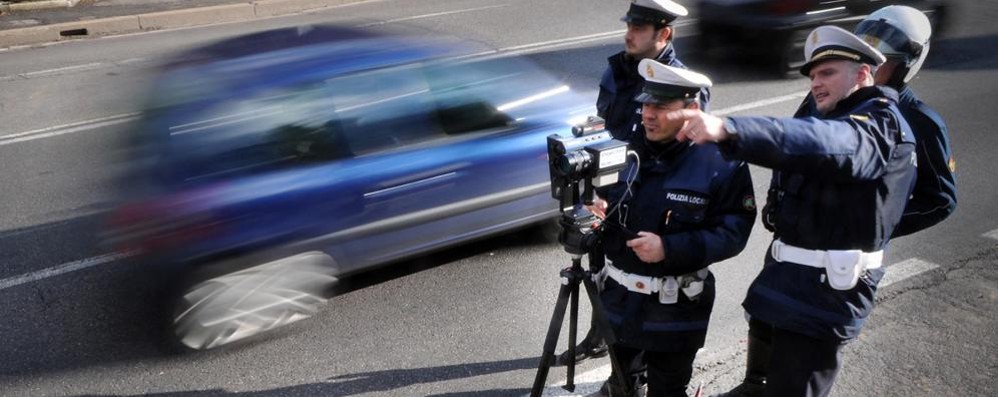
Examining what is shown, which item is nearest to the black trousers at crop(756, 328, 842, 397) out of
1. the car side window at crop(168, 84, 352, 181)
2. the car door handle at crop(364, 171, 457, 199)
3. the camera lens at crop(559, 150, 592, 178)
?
the camera lens at crop(559, 150, 592, 178)

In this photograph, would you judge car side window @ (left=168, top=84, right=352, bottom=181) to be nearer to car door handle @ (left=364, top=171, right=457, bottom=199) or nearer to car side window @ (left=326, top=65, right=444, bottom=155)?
car side window @ (left=326, top=65, right=444, bottom=155)

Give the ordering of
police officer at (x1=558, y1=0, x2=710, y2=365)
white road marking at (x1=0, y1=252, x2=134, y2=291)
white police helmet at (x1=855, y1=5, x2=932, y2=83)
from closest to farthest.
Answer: white police helmet at (x1=855, y1=5, x2=932, y2=83), police officer at (x1=558, y1=0, x2=710, y2=365), white road marking at (x1=0, y1=252, x2=134, y2=291)

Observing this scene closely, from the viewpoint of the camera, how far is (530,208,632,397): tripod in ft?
10.4

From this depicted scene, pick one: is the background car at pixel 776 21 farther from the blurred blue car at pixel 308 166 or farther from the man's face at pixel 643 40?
the man's face at pixel 643 40

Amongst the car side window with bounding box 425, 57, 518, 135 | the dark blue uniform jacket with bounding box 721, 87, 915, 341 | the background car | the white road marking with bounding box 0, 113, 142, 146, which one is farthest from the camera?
the background car

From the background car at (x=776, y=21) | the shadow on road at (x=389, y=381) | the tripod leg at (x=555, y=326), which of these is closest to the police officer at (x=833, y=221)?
the tripod leg at (x=555, y=326)

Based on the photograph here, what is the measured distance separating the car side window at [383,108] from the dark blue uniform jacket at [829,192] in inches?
91.5

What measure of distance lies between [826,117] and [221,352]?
3.20m

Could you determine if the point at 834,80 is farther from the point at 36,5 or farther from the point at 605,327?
the point at 36,5

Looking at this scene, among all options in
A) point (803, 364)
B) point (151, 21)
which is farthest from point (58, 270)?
point (151, 21)

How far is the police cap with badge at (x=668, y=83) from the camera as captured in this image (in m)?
2.94

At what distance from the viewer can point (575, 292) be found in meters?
3.40

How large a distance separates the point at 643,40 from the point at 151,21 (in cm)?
1148

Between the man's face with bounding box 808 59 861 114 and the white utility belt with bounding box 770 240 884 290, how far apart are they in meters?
0.48
